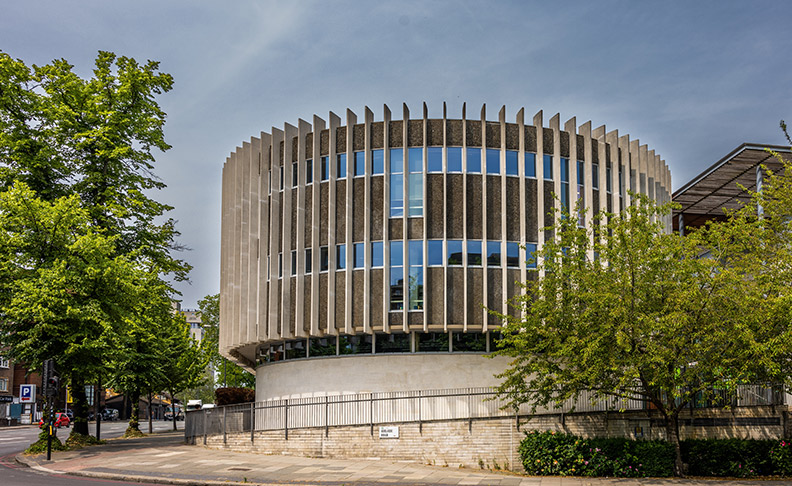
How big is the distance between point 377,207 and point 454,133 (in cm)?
466

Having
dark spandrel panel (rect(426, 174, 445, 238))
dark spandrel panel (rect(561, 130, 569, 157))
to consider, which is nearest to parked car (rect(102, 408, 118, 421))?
dark spandrel panel (rect(426, 174, 445, 238))

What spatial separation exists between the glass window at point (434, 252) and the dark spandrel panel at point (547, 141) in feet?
21.3

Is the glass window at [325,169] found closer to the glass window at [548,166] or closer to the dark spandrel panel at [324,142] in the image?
the dark spandrel panel at [324,142]

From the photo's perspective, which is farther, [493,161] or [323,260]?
[323,260]

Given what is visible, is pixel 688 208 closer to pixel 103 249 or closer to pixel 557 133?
pixel 557 133

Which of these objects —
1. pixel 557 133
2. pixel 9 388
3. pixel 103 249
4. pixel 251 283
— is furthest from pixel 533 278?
pixel 9 388

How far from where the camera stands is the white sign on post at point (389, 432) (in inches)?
1025

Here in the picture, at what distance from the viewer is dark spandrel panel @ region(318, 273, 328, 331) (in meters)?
32.1

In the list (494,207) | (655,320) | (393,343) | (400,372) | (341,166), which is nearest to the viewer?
(655,320)

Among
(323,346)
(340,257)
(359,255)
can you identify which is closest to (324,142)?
(340,257)

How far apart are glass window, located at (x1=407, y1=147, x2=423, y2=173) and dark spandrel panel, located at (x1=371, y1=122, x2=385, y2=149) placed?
1260mm

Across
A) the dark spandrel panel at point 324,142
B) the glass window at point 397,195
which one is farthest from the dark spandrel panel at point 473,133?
the dark spandrel panel at point 324,142

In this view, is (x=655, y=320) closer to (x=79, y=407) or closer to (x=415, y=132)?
(x=415, y=132)

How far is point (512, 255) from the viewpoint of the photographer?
31828mm
